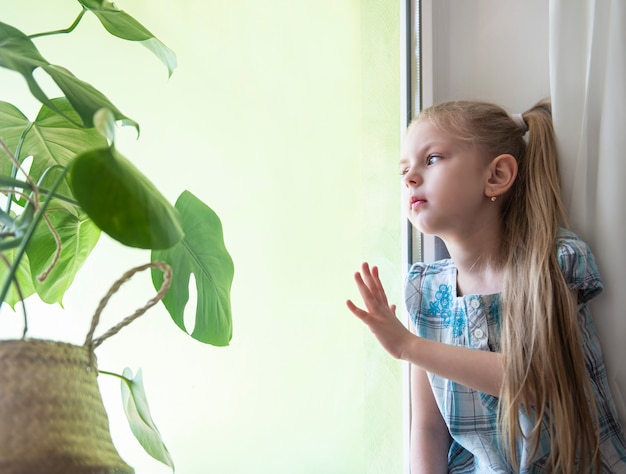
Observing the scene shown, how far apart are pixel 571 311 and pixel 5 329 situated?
2.78ft

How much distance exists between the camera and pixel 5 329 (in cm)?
86

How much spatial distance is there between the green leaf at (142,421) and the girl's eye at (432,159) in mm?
589

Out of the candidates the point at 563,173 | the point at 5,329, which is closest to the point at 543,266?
the point at 563,173

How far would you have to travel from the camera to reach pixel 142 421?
753 mm

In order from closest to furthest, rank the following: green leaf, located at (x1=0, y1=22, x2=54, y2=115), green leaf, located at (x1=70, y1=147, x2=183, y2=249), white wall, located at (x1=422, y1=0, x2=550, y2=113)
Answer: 1. green leaf, located at (x1=70, y1=147, x2=183, y2=249)
2. green leaf, located at (x1=0, y1=22, x2=54, y2=115)
3. white wall, located at (x1=422, y1=0, x2=550, y2=113)

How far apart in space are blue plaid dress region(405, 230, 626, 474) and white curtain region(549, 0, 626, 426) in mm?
27

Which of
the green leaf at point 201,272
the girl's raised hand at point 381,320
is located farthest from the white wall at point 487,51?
the green leaf at point 201,272

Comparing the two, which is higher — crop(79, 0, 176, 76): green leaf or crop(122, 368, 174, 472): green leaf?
crop(79, 0, 176, 76): green leaf

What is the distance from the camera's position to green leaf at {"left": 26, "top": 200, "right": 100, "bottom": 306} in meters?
0.80

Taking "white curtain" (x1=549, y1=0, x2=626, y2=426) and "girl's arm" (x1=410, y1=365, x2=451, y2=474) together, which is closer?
"white curtain" (x1=549, y1=0, x2=626, y2=426)

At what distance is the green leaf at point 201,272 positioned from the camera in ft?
2.68

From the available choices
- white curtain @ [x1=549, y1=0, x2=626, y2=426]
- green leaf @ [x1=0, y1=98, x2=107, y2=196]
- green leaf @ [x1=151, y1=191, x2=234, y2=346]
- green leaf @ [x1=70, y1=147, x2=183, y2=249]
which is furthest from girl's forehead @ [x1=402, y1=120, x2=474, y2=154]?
green leaf @ [x1=70, y1=147, x2=183, y2=249]

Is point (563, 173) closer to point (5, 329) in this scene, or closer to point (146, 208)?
point (146, 208)

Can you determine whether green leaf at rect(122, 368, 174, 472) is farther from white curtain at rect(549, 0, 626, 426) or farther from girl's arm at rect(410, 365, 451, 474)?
white curtain at rect(549, 0, 626, 426)
